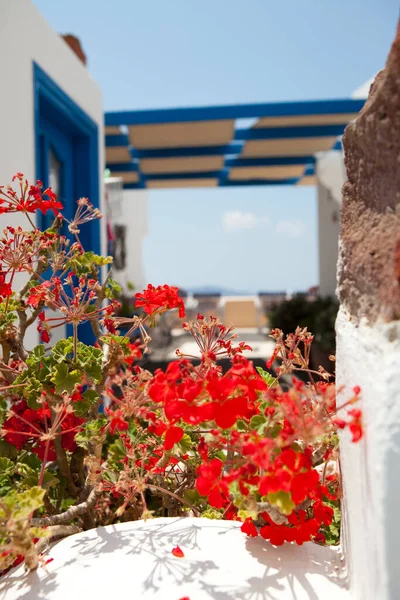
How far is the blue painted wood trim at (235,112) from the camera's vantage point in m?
5.43

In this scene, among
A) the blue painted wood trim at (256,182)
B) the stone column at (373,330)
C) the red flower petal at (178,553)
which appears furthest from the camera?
the blue painted wood trim at (256,182)

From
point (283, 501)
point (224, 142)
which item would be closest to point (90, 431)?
point (283, 501)

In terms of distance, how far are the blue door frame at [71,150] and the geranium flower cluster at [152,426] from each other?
2299 mm

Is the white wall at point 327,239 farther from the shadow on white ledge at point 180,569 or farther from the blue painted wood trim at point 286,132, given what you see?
the shadow on white ledge at point 180,569

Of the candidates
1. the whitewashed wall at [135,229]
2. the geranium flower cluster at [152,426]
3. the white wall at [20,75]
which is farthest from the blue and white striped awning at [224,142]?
the geranium flower cluster at [152,426]

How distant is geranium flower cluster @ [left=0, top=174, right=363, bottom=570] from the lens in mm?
926

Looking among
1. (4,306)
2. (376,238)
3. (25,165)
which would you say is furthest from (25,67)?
(376,238)

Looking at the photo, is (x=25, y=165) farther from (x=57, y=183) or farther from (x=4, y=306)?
(x=4, y=306)

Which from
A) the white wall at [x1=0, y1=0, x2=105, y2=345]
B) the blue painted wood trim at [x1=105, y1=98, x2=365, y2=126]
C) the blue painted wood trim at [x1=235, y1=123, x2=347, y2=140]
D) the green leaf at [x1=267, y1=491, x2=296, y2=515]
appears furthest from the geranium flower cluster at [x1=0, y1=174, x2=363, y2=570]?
the blue painted wood trim at [x1=235, y1=123, x2=347, y2=140]

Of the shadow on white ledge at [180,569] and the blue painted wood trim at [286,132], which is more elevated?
the blue painted wood trim at [286,132]

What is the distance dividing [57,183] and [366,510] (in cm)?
377

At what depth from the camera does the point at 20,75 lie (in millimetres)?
2824

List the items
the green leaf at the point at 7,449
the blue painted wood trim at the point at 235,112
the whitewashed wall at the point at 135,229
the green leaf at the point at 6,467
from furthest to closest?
the whitewashed wall at the point at 135,229 → the blue painted wood trim at the point at 235,112 → the green leaf at the point at 7,449 → the green leaf at the point at 6,467

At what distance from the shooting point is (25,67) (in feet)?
9.52
